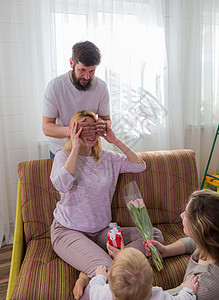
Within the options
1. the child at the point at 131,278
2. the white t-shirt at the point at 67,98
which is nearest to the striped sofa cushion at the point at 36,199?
the white t-shirt at the point at 67,98

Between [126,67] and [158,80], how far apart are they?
1.24 ft

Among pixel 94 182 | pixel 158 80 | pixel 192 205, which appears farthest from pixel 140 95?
pixel 192 205

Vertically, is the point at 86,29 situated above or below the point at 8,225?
above

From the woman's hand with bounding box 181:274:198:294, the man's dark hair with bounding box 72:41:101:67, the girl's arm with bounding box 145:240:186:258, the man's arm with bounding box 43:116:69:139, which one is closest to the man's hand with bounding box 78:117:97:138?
the man's arm with bounding box 43:116:69:139

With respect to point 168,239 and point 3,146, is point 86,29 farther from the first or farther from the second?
point 168,239

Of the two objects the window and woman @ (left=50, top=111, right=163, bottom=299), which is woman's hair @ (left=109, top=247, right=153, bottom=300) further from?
the window

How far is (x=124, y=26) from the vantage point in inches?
107

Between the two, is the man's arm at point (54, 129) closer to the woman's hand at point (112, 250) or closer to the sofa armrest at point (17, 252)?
the sofa armrest at point (17, 252)

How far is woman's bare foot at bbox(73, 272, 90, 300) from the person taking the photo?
1406 mm

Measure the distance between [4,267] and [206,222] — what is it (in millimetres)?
1794

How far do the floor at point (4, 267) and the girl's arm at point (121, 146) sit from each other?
50.7 inches

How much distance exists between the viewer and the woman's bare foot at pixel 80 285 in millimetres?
1406

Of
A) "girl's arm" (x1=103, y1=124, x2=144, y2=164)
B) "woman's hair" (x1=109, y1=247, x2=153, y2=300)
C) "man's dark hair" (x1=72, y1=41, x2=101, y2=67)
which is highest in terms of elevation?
"man's dark hair" (x1=72, y1=41, x2=101, y2=67)

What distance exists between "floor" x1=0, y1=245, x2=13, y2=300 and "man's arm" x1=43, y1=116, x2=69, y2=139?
1159mm
